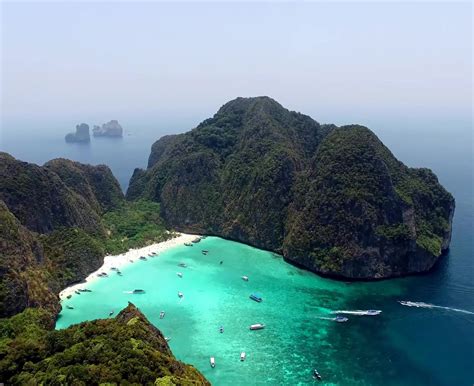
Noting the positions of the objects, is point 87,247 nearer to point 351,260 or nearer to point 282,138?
point 351,260

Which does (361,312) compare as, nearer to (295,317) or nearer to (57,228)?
(295,317)

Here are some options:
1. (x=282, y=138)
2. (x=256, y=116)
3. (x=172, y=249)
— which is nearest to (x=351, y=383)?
(x=172, y=249)

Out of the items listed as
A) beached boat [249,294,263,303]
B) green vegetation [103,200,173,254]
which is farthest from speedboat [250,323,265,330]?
green vegetation [103,200,173,254]

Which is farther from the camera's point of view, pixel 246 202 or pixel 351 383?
pixel 246 202

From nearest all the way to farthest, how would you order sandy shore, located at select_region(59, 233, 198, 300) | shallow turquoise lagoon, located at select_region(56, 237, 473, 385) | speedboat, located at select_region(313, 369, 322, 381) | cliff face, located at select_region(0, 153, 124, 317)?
speedboat, located at select_region(313, 369, 322, 381)
shallow turquoise lagoon, located at select_region(56, 237, 473, 385)
cliff face, located at select_region(0, 153, 124, 317)
sandy shore, located at select_region(59, 233, 198, 300)

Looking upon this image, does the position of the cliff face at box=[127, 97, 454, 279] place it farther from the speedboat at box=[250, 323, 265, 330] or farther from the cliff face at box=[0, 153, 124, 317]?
the cliff face at box=[0, 153, 124, 317]

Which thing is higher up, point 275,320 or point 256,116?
point 256,116

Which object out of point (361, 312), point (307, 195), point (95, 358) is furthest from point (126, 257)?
point (95, 358)
